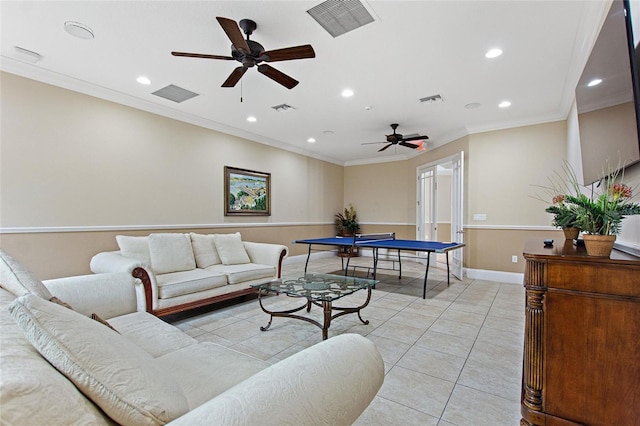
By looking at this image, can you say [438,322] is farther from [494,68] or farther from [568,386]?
[494,68]

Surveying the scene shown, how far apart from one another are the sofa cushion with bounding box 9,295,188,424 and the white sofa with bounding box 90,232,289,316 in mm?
2179

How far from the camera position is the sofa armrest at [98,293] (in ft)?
6.32

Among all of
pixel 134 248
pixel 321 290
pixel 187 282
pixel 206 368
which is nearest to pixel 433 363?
pixel 321 290

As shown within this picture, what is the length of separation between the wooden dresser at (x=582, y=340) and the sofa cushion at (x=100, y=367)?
1605mm

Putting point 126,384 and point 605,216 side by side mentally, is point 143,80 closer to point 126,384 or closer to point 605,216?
point 126,384

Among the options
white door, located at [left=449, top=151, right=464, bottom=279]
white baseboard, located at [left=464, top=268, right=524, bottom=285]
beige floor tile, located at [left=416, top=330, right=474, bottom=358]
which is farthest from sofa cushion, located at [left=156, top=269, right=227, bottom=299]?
white baseboard, located at [left=464, top=268, right=524, bottom=285]

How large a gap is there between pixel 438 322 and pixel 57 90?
200 inches

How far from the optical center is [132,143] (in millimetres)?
4086

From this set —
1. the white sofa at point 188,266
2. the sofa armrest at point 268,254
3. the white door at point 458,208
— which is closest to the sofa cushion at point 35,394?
the white sofa at point 188,266

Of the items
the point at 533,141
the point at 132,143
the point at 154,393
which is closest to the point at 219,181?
the point at 132,143

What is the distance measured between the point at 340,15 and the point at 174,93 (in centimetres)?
259

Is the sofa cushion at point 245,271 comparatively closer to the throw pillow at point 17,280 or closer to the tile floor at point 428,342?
the tile floor at point 428,342

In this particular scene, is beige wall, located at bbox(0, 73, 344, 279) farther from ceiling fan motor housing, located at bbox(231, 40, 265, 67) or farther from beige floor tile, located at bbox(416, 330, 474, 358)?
→ beige floor tile, located at bbox(416, 330, 474, 358)

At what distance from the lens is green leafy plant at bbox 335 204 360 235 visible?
26.6 ft
